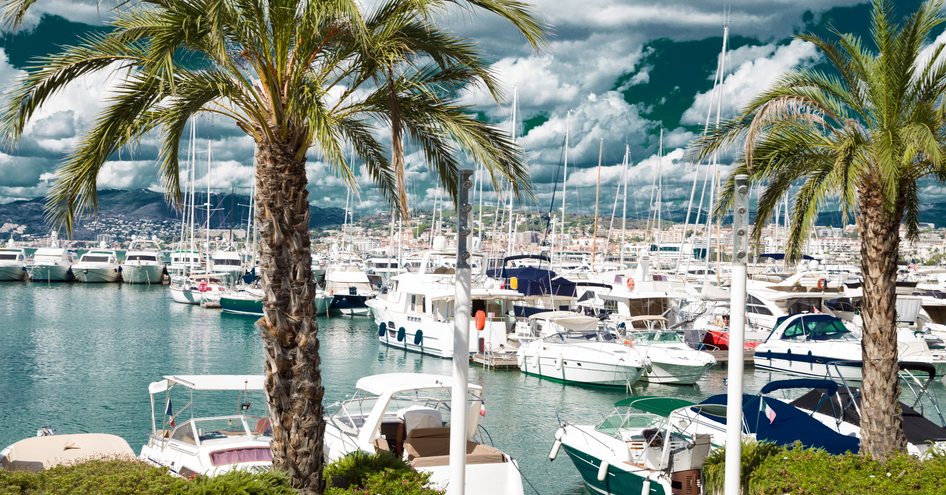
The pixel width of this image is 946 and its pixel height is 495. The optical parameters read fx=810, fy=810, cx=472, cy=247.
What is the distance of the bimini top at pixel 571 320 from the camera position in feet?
121

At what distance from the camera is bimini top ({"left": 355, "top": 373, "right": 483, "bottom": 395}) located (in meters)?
14.8

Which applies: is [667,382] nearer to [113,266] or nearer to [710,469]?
[710,469]

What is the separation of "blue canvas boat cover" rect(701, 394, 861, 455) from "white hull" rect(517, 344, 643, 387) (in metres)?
13.9

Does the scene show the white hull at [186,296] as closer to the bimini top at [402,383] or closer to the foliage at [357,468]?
the bimini top at [402,383]

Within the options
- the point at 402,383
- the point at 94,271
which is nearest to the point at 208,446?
the point at 402,383

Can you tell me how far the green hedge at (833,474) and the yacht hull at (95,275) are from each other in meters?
93.9

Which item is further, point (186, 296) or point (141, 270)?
point (141, 270)

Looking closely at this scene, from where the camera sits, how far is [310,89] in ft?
27.8

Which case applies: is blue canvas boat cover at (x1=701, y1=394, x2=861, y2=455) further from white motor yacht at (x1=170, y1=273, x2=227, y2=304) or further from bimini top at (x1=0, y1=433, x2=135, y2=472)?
white motor yacht at (x1=170, y1=273, x2=227, y2=304)

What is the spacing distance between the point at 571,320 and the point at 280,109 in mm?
29234

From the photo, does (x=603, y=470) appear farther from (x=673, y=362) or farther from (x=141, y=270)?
(x=141, y=270)

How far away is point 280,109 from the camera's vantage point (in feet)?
29.3

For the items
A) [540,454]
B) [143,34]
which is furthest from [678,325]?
[143,34]

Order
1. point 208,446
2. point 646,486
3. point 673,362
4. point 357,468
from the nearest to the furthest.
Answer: point 357,468 → point 208,446 → point 646,486 → point 673,362
